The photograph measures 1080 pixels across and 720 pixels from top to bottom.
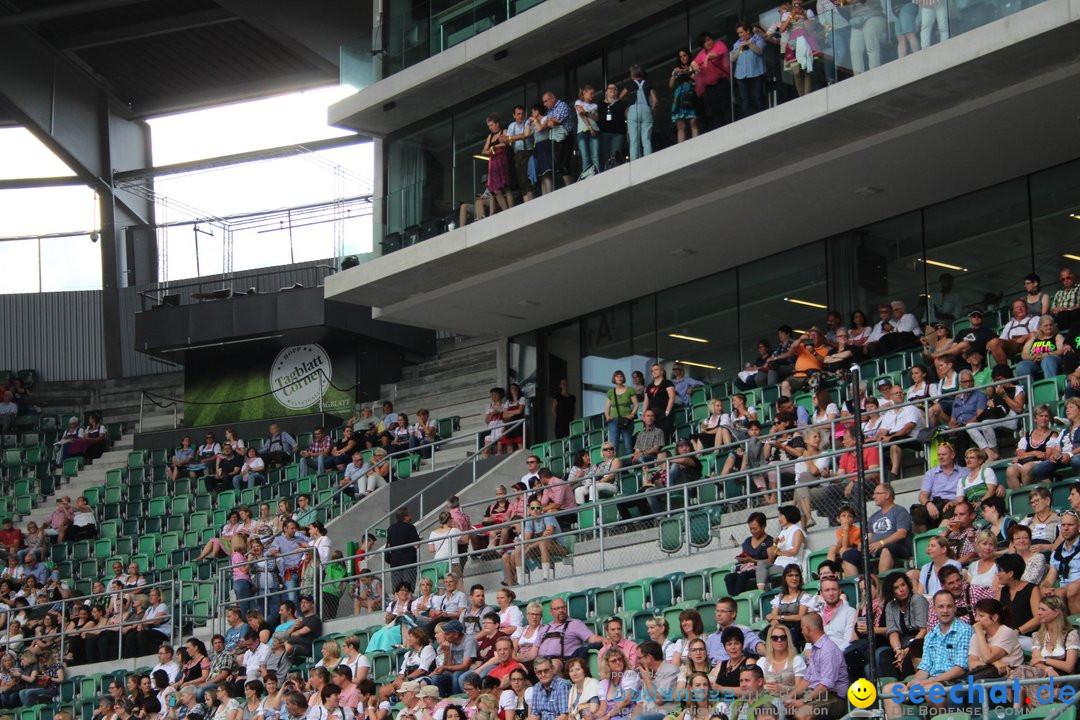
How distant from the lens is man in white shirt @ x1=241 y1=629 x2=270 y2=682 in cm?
1608

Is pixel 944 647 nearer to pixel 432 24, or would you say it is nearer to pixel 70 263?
pixel 432 24

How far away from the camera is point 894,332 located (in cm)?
1733

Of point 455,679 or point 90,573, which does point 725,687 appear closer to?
point 455,679

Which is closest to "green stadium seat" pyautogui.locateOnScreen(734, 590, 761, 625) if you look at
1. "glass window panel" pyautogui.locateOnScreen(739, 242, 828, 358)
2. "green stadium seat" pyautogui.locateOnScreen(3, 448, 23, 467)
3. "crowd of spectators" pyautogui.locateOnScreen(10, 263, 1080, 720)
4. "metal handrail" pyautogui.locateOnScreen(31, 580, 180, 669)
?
"crowd of spectators" pyautogui.locateOnScreen(10, 263, 1080, 720)

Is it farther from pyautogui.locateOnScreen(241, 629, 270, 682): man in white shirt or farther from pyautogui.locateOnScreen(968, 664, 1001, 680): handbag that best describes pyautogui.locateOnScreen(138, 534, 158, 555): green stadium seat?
pyautogui.locateOnScreen(968, 664, 1001, 680): handbag

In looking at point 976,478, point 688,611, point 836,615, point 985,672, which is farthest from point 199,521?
point 985,672

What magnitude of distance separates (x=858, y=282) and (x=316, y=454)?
29.0 ft

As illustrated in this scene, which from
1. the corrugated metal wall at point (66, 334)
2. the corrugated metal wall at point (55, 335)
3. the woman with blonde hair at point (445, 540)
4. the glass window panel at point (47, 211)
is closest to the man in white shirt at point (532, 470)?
the woman with blonde hair at point (445, 540)

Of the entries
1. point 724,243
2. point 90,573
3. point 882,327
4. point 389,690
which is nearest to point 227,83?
point 90,573

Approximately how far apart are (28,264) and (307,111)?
677 cm

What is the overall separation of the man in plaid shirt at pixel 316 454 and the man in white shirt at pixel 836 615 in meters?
13.0

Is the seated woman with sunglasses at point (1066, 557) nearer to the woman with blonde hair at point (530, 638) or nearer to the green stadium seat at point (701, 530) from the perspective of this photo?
the woman with blonde hair at point (530, 638)

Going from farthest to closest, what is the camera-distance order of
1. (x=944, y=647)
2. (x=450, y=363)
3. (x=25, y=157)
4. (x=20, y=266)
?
1. (x=25, y=157)
2. (x=20, y=266)
3. (x=450, y=363)
4. (x=944, y=647)

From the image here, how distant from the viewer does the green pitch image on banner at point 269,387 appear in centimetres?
2728
